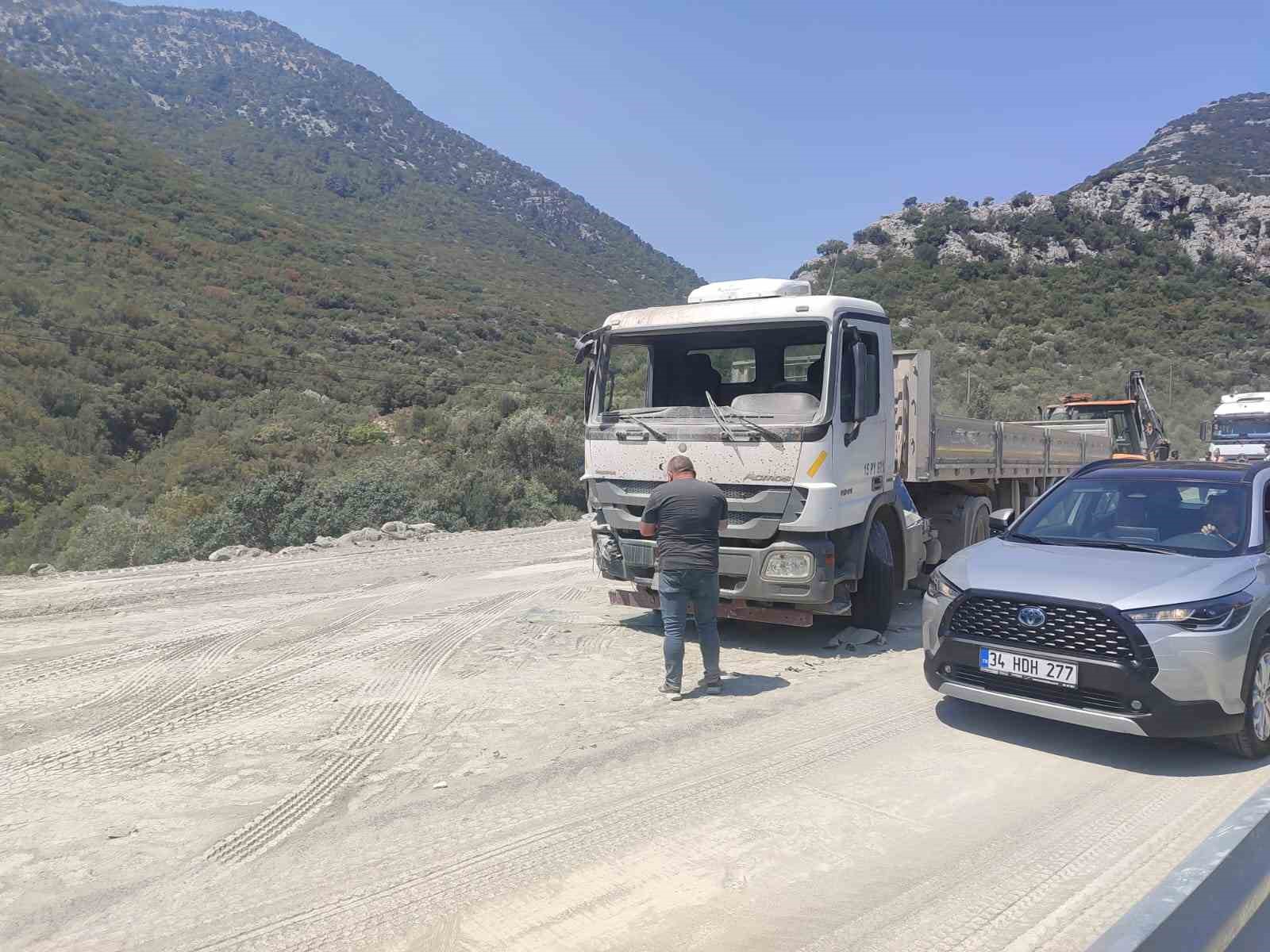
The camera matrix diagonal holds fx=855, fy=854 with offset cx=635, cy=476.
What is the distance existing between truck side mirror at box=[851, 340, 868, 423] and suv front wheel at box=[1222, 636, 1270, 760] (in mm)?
3187

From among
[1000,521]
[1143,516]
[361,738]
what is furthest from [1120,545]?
[361,738]

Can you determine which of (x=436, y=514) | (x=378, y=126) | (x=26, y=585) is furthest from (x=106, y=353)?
(x=378, y=126)

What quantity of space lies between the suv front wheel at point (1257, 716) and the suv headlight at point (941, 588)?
1553 millimetres

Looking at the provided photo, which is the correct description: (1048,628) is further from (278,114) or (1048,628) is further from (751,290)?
(278,114)

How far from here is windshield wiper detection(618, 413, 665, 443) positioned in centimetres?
727

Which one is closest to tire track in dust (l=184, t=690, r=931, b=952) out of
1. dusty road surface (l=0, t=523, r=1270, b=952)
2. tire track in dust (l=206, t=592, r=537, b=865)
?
dusty road surface (l=0, t=523, r=1270, b=952)

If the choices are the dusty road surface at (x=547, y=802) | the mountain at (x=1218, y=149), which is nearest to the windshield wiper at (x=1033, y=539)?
the dusty road surface at (x=547, y=802)

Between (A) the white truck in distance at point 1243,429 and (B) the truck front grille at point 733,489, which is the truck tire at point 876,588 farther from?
(A) the white truck in distance at point 1243,429

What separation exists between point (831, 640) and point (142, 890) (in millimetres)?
5691

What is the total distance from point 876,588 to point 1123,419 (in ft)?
41.7

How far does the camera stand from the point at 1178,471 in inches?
242

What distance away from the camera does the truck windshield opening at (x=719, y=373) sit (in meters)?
7.13

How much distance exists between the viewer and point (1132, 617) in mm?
4582

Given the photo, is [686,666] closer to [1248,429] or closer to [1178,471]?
[1178,471]
